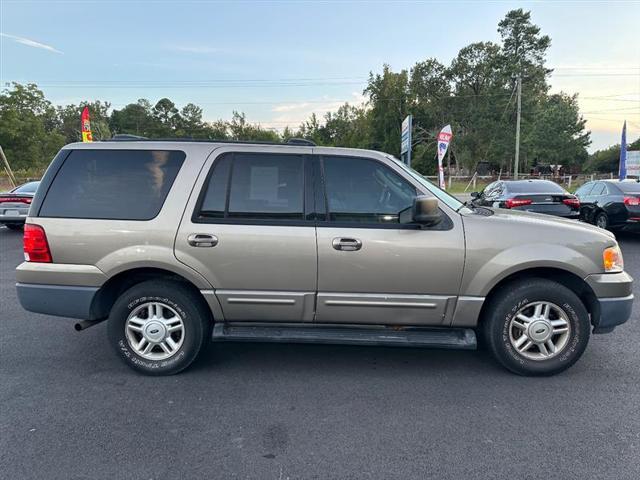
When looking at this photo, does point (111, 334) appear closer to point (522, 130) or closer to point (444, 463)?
point (444, 463)

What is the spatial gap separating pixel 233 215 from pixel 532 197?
8516mm

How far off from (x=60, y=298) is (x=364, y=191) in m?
2.77

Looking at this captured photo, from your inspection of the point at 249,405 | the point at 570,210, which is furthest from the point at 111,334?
the point at 570,210

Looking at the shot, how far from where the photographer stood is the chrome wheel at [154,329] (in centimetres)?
362

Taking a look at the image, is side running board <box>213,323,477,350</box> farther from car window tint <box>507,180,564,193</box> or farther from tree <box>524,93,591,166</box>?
tree <box>524,93,591,166</box>

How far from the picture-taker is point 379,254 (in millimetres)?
3428

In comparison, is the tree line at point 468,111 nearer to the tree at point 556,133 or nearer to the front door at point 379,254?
the tree at point 556,133

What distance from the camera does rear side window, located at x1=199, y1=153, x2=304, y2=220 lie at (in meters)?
3.54

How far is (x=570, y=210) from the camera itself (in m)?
9.81

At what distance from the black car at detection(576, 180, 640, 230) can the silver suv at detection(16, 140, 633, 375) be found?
741 centimetres

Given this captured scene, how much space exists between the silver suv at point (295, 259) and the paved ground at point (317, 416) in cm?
36

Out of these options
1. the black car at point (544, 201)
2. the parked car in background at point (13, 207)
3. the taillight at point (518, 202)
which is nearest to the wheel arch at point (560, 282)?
the black car at point (544, 201)

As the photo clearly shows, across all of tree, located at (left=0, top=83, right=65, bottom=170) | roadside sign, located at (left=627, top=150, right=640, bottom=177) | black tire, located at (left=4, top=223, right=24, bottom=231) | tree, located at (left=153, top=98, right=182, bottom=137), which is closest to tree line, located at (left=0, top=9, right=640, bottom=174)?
tree, located at (left=0, top=83, right=65, bottom=170)

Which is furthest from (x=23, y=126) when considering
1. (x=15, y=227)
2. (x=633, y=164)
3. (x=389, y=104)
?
(x=633, y=164)
